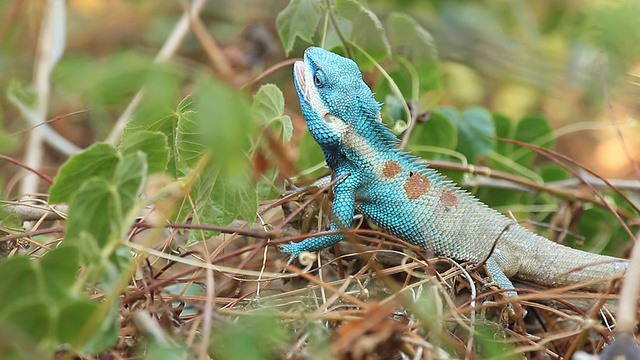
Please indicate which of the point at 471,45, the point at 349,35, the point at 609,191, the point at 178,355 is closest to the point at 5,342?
the point at 178,355

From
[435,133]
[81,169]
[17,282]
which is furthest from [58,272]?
[435,133]

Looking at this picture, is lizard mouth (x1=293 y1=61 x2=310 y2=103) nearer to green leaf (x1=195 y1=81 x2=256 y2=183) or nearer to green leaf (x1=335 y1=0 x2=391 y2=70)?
A: green leaf (x1=335 y1=0 x2=391 y2=70)

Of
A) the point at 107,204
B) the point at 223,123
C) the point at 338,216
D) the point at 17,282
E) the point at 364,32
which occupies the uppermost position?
the point at 223,123

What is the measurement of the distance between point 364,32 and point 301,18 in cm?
32

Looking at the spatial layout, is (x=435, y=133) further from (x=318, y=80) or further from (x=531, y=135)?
(x=318, y=80)

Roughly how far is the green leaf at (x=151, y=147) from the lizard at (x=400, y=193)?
2.82 feet

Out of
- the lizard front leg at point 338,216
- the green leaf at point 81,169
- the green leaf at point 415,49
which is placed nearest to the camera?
the green leaf at point 81,169

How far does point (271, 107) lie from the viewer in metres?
2.30

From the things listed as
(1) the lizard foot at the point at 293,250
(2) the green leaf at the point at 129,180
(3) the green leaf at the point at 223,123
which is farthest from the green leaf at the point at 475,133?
(3) the green leaf at the point at 223,123

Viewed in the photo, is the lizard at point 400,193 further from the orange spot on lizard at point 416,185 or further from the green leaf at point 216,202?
the green leaf at point 216,202

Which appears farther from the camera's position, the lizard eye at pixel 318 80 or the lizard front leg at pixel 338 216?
the lizard eye at pixel 318 80

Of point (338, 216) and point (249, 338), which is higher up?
point (249, 338)

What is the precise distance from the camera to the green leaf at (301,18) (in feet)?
7.97

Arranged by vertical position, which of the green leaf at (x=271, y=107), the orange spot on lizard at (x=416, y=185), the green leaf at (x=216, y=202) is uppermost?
the green leaf at (x=271, y=107)
